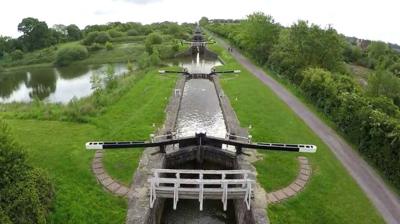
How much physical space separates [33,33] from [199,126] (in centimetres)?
7386

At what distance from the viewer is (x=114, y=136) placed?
2169 centimetres

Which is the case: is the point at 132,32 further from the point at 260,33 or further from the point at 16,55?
the point at 260,33

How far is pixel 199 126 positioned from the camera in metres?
25.3

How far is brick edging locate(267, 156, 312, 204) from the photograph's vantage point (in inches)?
605

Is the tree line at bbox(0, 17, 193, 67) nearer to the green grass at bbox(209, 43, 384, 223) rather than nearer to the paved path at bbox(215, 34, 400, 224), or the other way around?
the green grass at bbox(209, 43, 384, 223)

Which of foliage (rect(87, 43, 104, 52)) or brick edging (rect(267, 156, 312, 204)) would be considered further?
foliage (rect(87, 43, 104, 52))

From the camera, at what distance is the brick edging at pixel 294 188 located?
15359 millimetres

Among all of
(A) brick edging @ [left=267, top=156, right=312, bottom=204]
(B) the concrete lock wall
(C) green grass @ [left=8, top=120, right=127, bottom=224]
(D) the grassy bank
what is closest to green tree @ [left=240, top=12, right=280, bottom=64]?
(B) the concrete lock wall

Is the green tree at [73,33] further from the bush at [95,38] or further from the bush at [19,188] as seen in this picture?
the bush at [19,188]

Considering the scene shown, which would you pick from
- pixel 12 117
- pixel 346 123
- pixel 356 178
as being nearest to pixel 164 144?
pixel 356 178

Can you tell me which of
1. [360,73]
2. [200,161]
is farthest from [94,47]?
[200,161]

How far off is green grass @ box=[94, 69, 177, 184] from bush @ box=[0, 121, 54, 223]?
3839 mm

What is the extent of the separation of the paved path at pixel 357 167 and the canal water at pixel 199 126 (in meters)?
6.79

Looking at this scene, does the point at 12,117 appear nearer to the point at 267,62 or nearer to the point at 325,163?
the point at 325,163
